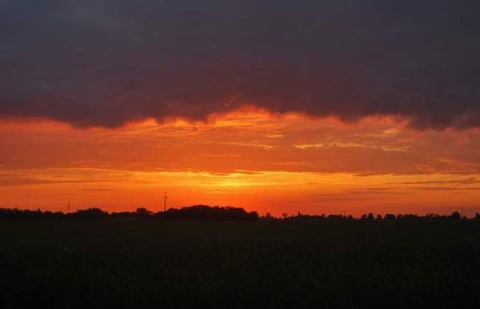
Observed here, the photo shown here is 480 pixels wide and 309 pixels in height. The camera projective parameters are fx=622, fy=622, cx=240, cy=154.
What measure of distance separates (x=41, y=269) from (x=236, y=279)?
7266 millimetres

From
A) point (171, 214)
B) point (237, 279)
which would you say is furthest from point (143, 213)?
point (237, 279)

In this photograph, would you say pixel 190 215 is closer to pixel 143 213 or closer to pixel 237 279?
pixel 143 213

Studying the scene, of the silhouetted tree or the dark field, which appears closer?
the dark field

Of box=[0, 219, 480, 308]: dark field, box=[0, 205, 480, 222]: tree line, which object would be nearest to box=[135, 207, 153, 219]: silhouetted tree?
box=[0, 205, 480, 222]: tree line

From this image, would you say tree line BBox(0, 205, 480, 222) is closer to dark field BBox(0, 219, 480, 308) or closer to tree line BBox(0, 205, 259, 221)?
tree line BBox(0, 205, 259, 221)

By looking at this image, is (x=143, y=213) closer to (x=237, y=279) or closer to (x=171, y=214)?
(x=171, y=214)

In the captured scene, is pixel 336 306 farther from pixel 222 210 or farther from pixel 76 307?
pixel 222 210

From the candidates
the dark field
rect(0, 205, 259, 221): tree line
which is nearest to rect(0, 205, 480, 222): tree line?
rect(0, 205, 259, 221): tree line

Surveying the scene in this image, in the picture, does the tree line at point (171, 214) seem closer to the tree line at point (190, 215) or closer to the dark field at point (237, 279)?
the tree line at point (190, 215)

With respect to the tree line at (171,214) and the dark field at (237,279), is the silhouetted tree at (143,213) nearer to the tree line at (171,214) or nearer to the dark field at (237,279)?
the tree line at (171,214)

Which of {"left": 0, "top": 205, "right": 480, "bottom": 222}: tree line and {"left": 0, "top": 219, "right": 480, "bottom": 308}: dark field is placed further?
{"left": 0, "top": 205, "right": 480, "bottom": 222}: tree line

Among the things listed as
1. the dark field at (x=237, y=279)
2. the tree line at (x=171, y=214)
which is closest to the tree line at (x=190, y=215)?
the tree line at (x=171, y=214)

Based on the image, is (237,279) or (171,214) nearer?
(237,279)

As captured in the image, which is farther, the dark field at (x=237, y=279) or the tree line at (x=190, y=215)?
the tree line at (x=190, y=215)
